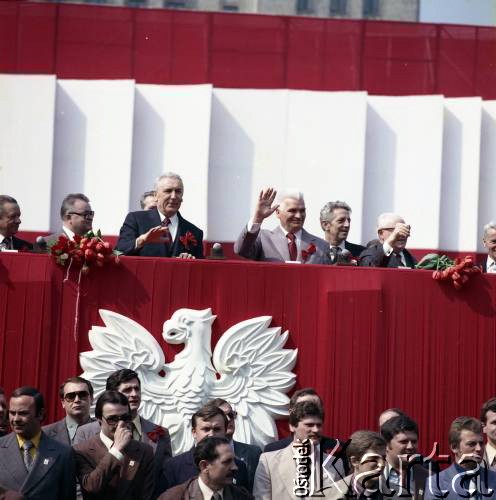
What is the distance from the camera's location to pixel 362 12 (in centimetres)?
3603

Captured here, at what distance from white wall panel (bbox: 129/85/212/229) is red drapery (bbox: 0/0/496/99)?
347mm

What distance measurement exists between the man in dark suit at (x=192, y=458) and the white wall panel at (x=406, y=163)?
230 inches

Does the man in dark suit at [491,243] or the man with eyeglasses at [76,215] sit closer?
the man with eyeglasses at [76,215]

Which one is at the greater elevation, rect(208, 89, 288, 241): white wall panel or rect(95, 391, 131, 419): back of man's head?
rect(208, 89, 288, 241): white wall panel

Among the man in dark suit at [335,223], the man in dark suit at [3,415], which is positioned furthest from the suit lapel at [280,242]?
the man in dark suit at [3,415]

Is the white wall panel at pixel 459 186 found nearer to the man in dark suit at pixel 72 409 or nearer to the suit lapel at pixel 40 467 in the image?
the man in dark suit at pixel 72 409

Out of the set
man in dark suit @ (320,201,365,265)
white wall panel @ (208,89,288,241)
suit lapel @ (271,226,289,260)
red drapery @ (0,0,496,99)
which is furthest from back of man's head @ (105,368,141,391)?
red drapery @ (0,0,496,99)

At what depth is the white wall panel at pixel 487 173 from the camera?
11820 millimetres

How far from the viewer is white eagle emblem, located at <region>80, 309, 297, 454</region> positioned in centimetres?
657

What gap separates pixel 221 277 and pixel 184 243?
0.37 metres

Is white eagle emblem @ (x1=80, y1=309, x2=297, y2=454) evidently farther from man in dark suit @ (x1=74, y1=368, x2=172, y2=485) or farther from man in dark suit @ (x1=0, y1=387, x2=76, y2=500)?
man in dark suit @ (x1=0, y1=387, x2=76, y2=500)

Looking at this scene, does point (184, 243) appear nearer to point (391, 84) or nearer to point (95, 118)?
point (95, 118)

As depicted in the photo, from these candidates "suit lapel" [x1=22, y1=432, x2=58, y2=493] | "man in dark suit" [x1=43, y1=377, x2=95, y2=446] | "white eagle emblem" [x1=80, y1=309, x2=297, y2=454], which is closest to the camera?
"suit lapel" [x1=22, y1=432, x2=58, y2=493]

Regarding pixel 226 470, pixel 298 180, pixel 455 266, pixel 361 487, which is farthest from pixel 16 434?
pixel 298 180
